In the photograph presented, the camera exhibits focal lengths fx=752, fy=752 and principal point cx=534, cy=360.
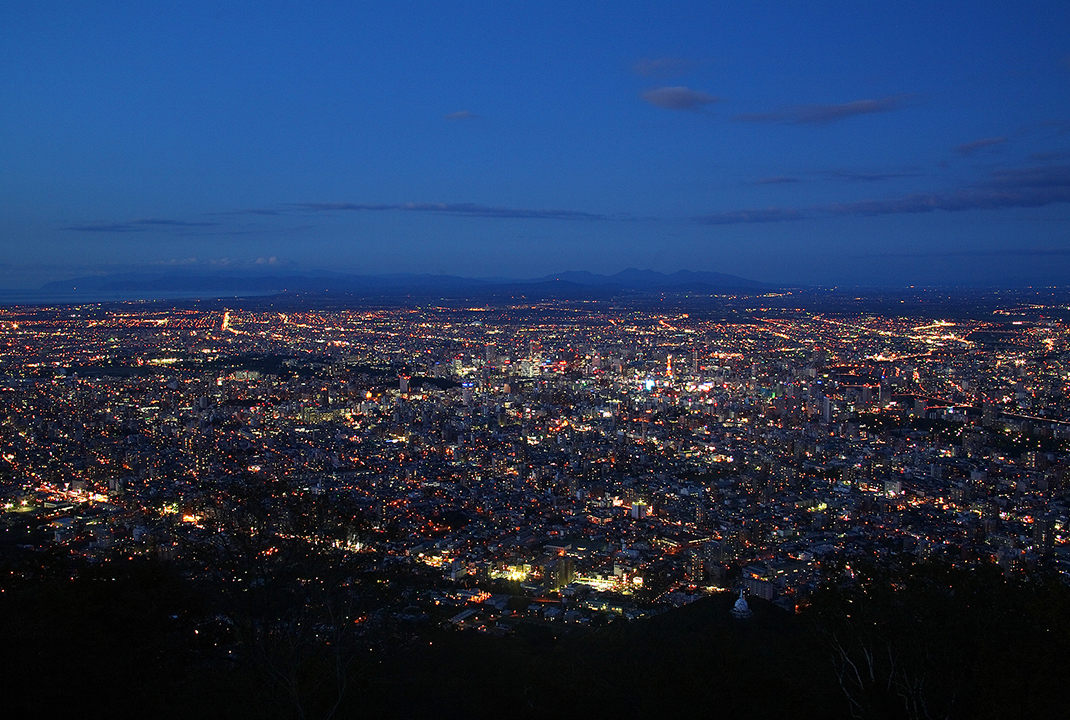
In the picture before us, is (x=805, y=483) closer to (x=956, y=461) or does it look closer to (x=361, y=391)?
(x=956, y=461)

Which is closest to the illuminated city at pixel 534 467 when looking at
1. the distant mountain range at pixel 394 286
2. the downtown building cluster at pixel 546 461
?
the downtown building cluster at pixel 546 461

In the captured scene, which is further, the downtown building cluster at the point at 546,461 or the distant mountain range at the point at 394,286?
the distant mountain range at the point at 394,286

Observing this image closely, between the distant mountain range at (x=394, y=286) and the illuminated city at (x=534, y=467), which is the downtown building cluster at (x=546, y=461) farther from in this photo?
the distant mountain range at (x=394, y=286)

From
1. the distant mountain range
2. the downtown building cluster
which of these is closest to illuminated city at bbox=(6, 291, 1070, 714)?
the downtown building cluster

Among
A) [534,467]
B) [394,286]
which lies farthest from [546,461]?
[394,286]

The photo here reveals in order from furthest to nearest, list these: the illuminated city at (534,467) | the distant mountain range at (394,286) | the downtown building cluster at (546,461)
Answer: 1. the distant mountain range at (394,286)
2. the downtown building cluster at (546,461)
3. the illuminated city at (534,467)

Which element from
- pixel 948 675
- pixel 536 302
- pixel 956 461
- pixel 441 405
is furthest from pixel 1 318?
pixel 948 675

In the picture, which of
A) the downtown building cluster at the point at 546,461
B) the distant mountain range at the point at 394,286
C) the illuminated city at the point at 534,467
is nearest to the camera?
the illuminated city at the point at 534,467

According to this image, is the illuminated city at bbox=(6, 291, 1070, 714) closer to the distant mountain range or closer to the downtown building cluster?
the downtown building cluster
